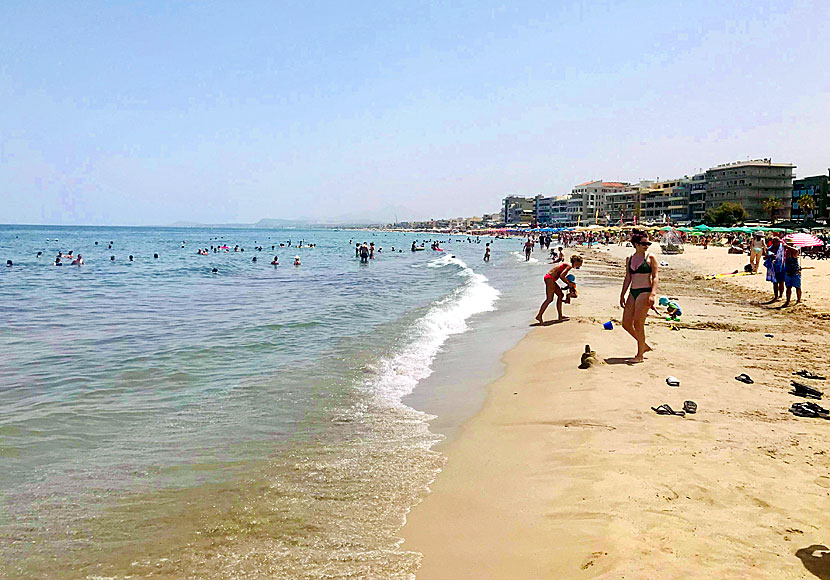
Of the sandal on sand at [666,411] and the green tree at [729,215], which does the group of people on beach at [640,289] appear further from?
the green tree at [729,215]

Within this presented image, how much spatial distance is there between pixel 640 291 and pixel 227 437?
6.16 metres

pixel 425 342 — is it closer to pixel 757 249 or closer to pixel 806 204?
pixel 757 249

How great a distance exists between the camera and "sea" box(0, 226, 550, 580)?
151 inches

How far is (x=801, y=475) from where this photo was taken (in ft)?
14.3

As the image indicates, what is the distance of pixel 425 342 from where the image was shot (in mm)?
11727

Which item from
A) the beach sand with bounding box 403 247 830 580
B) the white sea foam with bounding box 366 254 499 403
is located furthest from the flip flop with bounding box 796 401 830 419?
the white sea foam with bounding box 366 254 499 403

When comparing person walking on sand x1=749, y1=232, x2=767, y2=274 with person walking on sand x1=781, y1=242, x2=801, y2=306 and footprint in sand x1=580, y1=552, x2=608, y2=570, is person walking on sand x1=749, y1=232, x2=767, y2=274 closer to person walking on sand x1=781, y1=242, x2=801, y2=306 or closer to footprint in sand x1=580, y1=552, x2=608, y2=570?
person walking on sand x1=781, y1=242, x2=801, y2=306

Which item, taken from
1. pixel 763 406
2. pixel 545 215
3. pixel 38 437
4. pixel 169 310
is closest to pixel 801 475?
pixel 763 406

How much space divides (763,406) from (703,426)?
1.15 meters

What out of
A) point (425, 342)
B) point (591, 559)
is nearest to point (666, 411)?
point (591, 559)

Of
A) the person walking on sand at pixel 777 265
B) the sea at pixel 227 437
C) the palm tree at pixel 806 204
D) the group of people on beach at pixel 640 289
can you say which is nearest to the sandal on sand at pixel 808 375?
the group of people on beach at pixel 640 289

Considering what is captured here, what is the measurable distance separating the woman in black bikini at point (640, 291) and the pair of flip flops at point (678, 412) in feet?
7.59

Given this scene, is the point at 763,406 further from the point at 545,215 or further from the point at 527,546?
the point at 545,215

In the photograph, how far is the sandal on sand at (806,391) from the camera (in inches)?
255
